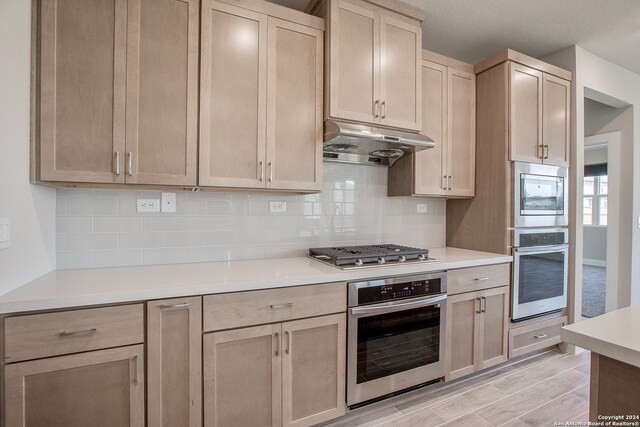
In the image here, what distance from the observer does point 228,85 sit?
1811 mm

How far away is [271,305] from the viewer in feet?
5.27

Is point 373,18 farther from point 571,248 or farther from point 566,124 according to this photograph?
point 571,248

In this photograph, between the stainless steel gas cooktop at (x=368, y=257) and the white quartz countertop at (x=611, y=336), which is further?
the stainless steel gas cooktop at (x=368, y=257)

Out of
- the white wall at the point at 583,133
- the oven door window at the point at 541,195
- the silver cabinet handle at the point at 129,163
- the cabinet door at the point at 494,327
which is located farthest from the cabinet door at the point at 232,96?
the white wall at the point at 583,133

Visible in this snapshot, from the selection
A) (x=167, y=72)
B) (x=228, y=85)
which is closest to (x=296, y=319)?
(x=228, y=85)

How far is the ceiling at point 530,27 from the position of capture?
7.54 ft

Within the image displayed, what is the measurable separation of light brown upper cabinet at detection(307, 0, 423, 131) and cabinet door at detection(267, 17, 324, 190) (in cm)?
11

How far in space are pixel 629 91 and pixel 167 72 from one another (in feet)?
14.8

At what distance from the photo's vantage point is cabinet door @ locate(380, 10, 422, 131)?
220 cm

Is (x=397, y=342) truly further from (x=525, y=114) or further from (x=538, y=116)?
(x=538, y=116)

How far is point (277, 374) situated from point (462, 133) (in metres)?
2.40

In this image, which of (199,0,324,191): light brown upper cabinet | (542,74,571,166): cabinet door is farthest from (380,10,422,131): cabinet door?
(542,74,571,166): cabinet door

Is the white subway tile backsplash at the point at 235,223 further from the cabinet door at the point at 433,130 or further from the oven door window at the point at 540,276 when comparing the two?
the oven door window at the point at 540,276

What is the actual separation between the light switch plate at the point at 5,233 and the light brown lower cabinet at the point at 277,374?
917 millimetres
